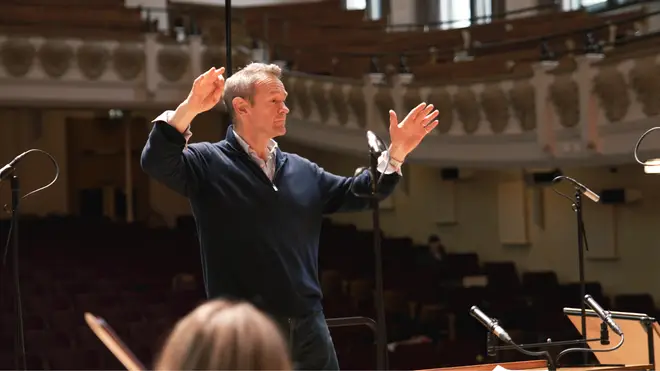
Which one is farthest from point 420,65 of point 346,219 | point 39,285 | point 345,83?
point 39,285

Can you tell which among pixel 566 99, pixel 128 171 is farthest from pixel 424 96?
pixel 128 171

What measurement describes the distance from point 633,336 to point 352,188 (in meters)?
1.56

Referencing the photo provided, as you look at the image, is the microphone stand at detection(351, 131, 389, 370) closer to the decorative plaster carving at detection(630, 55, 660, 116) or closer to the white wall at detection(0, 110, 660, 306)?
the decorative plaster carving at detection(630, 55, 660, 116)

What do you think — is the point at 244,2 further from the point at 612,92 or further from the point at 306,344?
the point at 306,344

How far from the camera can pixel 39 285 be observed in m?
9.02

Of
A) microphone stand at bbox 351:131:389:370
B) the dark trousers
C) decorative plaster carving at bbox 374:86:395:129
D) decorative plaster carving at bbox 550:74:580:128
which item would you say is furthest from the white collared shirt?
decorative plaster carving at bbox 374:86:395:129

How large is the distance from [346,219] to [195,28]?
3.92m

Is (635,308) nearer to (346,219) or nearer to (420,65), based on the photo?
(420,65)

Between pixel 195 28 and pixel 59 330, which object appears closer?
pixel 59 330

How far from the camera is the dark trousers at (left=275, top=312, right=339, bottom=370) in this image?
8.32 ft

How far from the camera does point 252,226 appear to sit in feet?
8.34

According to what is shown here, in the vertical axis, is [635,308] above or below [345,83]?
below

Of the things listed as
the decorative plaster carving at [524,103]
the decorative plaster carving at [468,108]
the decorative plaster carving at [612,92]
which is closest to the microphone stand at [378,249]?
the decorative plaster carving at [612,92]

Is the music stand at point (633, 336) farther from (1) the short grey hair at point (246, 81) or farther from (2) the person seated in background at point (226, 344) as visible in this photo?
(2) the person seated in background at point (226, 344)
